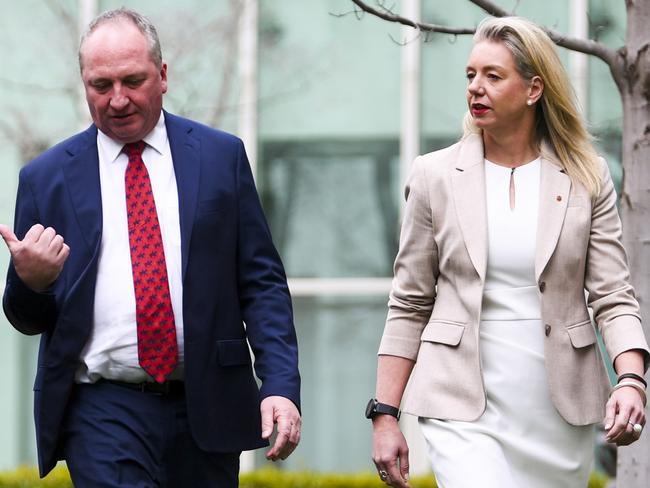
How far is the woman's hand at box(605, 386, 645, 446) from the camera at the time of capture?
430 centimetres

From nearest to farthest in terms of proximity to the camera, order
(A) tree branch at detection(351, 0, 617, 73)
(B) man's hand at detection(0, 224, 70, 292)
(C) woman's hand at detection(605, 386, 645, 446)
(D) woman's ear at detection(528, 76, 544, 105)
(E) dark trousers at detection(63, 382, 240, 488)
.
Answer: (C) woman's hand at detection(605, 386, 645, 446)
(B) man's hand at detection(0, 224, 70, 292)
(E) dark trousers at detection(63, 382, 240, 488)
(D) woman's ear at detection(528, 76, 544, 105)
(A) tree branch at detection(351, 0, 617, 73)

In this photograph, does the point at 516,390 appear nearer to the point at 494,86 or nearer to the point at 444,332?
the point at 444,332

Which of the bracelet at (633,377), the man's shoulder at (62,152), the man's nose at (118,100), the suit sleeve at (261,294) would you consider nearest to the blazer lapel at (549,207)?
the bracelet at (633,377)

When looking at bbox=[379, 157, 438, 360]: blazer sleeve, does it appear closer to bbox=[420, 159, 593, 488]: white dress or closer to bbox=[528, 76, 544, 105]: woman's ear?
bbox=[420, 159, 593, 488]: white dress

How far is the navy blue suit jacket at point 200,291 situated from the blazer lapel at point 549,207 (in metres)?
0.80

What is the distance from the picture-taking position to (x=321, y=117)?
434 inches

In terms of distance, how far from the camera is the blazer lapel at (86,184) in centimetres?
464

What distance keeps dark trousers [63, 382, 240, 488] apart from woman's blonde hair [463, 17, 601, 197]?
125cm

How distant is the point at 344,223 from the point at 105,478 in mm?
6609

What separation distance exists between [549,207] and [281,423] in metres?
0.99

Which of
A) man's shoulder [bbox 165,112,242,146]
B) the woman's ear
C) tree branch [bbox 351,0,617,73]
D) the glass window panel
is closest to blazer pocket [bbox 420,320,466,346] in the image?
the woman's ear

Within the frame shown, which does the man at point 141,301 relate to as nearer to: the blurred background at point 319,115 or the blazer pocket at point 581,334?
the blazer pocket at point 581,334

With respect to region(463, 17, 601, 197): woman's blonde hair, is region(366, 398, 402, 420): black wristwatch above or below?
below

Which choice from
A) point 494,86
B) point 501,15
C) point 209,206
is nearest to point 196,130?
point 209,206
